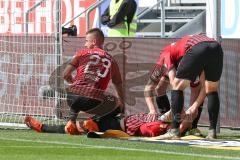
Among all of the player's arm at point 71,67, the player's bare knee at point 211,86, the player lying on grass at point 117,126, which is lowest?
the player lying on grass at point 117,126

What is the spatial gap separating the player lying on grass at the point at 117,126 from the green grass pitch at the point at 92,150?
0.78 metres

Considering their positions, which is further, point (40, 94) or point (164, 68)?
point (40, 94)

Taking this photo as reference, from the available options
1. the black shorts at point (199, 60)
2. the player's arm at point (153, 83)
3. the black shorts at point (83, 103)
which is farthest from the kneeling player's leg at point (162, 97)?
the black shorts at point (199, 60)

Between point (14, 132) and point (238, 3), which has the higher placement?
point (238, 3)

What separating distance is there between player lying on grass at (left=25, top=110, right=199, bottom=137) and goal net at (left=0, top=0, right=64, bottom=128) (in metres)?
1.26

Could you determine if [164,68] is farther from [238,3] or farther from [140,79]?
[238,3]

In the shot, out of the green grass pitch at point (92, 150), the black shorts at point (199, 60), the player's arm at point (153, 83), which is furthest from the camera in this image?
the player's arm at point (153, 83)

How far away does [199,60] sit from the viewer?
42.9ft

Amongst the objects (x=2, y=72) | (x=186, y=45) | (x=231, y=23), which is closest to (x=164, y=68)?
(x=186, y=45)

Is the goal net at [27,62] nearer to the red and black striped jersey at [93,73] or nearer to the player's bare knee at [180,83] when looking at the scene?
the red and black striped jersey at [93,73]

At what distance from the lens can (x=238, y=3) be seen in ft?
59.4

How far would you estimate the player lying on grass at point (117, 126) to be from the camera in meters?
13.6

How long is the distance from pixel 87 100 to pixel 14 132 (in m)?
1.08

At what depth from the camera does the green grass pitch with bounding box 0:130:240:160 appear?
10484mm
